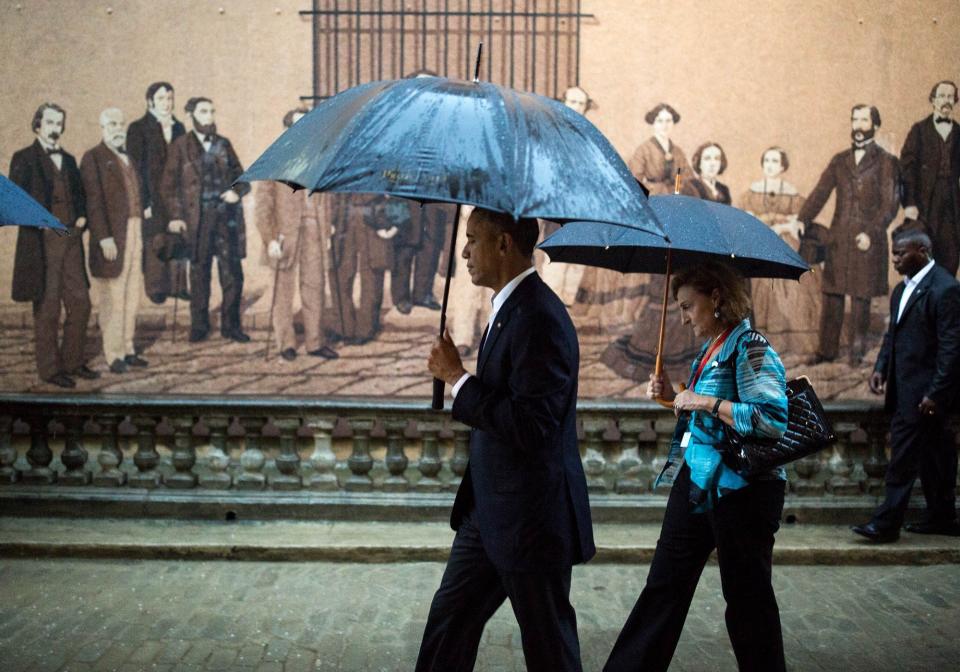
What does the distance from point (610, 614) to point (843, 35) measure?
668 cm

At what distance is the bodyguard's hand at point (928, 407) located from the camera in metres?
6.20

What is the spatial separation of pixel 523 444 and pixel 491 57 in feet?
23.9

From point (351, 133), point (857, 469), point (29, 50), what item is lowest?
point (857, 469)

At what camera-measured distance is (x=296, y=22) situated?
9.31 metres

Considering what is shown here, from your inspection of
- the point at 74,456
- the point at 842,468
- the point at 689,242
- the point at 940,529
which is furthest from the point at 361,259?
the point at 689,242

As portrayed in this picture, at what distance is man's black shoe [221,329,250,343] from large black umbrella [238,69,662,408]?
21.5ft

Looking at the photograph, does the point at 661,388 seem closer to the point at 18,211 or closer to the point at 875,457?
the point at 18,211

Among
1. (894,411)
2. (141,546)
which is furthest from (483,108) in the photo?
(894,411)

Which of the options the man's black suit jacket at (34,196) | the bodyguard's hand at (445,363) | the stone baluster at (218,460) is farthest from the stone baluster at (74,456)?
the bodyguard's hand at (445,363)

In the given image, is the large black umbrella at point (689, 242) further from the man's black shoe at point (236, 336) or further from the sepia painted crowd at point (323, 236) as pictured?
the man's black shoe at point (236, 336)

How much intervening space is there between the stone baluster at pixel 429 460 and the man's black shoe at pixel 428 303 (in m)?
2.77

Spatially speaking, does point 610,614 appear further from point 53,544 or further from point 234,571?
point 53,544

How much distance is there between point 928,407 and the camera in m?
6.20

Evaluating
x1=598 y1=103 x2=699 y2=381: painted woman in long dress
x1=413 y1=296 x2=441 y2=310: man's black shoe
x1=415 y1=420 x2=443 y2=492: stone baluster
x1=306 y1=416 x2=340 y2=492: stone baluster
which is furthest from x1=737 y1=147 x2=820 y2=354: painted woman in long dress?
x1=306 y1=416 x2=340 y2=492: stone baluster
